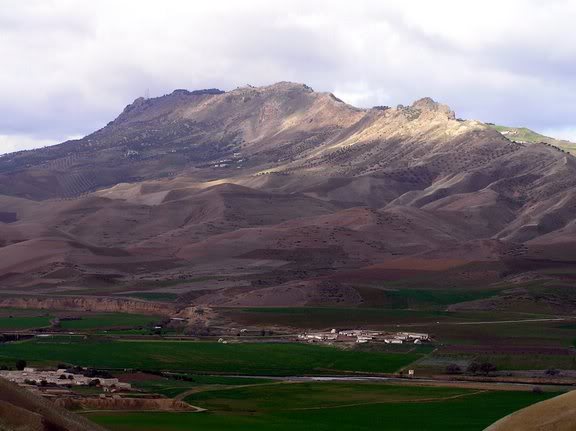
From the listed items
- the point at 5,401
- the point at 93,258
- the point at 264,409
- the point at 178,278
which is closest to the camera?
the point at 5,401

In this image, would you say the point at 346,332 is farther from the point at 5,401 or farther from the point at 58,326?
the point at 5,401

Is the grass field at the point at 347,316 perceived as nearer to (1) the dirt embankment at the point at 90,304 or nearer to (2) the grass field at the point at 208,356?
(1) the dirt embankment at the point at 90,304

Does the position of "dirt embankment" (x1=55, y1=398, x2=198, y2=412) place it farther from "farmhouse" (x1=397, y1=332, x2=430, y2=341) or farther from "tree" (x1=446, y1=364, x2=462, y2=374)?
"farmhouse" (x1=397, y1=332, x2=430, y2=341)

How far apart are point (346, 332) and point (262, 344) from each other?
1189 centimetres

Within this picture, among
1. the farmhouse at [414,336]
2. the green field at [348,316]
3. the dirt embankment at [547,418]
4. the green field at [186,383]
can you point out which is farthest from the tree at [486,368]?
the dirt embankment at [547,418]

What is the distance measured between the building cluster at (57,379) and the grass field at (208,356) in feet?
35.0

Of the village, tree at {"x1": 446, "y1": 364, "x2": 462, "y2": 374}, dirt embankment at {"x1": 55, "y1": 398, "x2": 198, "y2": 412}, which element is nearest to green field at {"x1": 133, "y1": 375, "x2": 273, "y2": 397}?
the village

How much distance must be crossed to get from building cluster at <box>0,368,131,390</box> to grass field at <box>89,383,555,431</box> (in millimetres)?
5244

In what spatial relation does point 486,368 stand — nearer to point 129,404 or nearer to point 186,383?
point 186,383

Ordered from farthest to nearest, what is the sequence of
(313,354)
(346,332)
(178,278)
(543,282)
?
(178,278) → (543,282) → (346,332) → (313,354)

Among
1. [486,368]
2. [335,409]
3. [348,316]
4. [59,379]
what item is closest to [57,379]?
[59,379]

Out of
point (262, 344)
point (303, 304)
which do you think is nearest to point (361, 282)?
point (303, 304)

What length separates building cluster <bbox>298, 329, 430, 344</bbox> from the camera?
112456 millimetres

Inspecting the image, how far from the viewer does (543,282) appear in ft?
506
